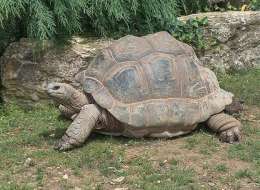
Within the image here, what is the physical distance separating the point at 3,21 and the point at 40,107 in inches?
43.7

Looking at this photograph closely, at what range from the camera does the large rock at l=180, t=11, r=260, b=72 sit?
8211mm

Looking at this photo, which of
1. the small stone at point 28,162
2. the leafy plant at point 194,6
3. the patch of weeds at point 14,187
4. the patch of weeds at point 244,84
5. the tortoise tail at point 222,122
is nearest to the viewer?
the patch of weeds at point 14,187

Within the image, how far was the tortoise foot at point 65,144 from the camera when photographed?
223 inches

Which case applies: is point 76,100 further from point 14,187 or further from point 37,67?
point 14,187

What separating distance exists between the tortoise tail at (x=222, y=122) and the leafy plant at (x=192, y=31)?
→ 2.15 meters

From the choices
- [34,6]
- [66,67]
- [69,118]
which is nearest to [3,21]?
[34,6]

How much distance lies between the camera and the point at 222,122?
19.6 ft

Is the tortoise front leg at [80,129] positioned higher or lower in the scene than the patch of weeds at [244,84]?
higher

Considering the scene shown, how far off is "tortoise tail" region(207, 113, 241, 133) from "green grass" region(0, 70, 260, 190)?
10cm

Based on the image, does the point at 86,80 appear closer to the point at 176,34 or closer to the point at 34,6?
the point at 34,6

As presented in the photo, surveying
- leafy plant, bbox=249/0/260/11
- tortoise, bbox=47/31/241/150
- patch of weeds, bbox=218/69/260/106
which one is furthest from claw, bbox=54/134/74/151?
leafy plant, bbox=249/0/260/11

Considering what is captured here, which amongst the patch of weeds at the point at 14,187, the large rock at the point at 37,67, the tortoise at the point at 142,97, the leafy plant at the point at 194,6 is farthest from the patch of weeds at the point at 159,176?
the leafy plant at the point at 194,6

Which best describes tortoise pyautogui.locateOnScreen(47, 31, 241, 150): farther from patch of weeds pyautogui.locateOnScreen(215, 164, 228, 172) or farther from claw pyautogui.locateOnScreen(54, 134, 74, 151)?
patch of weeds pyautogui.locateOnScreen(215, 164, 228, 172)

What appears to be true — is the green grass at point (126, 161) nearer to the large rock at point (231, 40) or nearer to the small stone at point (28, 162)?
the small stone at point (28, 162)
